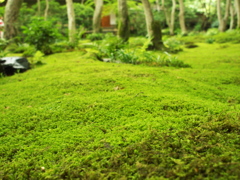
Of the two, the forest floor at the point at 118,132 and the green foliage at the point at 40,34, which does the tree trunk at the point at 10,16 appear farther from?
the forest floor at the point at 118,132

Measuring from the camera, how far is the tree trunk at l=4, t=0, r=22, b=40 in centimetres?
814

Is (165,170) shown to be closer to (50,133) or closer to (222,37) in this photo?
(50,133)

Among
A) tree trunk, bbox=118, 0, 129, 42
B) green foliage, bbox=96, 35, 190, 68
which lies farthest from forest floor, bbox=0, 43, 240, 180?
tree trunk, bbox=118, 0, 129, 42

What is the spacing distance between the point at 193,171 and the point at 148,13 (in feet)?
22.4

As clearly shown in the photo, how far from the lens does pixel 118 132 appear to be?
66.5 inches

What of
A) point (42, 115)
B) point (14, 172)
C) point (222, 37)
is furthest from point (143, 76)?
point (222, 37)

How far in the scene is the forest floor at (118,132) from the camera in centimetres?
126

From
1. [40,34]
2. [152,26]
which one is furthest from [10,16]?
[152,26]

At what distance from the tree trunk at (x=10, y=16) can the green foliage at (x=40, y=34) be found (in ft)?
8.19

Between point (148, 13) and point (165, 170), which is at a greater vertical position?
point (148, 13)

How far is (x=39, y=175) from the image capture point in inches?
51.5

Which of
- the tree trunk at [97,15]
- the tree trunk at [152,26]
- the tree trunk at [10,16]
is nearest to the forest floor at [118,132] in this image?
the tree trunk at [152,26]

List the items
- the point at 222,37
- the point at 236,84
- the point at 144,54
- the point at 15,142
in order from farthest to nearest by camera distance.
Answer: the point at 222,37 < the point at 144,54 < the point at 236,84 < the point at 15,142

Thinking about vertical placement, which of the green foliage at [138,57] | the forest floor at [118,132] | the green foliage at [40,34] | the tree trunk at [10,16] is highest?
the tree trunk at [10,16]
